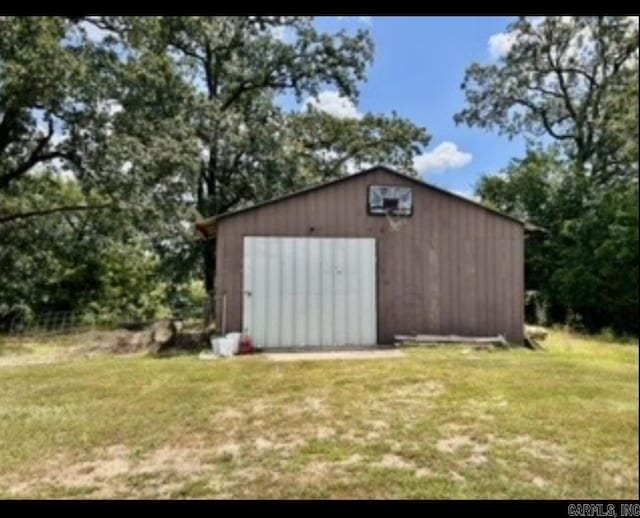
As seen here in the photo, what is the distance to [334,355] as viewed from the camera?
5.64 m

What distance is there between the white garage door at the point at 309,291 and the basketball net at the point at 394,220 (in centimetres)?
38

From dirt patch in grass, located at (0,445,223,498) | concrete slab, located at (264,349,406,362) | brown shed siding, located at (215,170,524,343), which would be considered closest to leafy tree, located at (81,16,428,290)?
brown shed siding, located at (215,170,524,343)

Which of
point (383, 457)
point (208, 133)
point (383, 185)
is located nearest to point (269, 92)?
point (208, 133)

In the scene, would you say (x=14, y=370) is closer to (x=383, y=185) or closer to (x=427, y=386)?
(x=427, y=386)

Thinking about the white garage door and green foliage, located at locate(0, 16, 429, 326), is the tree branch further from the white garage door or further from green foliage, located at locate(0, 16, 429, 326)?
the white garage door

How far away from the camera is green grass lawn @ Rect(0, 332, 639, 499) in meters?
1.93

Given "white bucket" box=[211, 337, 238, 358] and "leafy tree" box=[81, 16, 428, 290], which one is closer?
"white bucket" box=[211, 337, 238, 358]

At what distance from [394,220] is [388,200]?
244 mm

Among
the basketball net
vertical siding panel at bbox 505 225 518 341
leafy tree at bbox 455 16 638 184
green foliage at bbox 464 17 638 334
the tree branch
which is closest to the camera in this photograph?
green foliage at bbox 464 17 638 334

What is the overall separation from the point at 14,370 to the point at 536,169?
11.8 feet

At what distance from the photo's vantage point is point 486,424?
271cm

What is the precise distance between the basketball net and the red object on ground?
2.07m

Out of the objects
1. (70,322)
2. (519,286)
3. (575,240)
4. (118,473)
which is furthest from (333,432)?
(70,322)

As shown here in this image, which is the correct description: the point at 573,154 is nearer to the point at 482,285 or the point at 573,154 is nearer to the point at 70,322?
the point at 482,285
